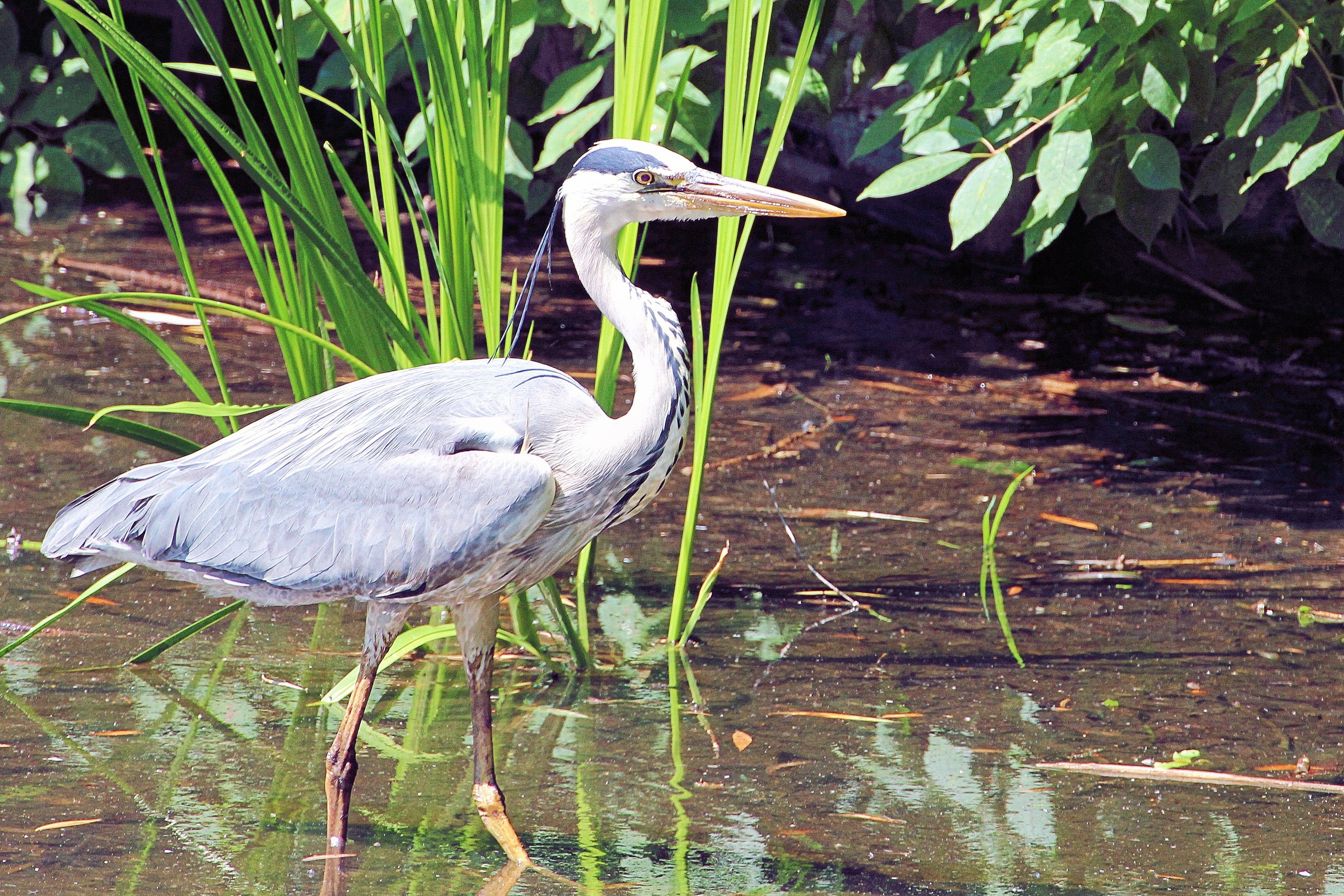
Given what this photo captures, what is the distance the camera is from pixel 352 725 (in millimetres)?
3068

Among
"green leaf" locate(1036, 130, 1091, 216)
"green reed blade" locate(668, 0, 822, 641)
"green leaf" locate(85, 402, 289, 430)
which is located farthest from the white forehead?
"green leaf" locate(1036, 130, 1091, 216)

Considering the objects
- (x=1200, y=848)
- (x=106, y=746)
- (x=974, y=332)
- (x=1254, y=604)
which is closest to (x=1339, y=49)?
(x=1254, y=604)

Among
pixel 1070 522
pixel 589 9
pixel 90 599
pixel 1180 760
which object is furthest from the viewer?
pixel 1070 522

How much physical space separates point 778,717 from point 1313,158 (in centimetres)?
219

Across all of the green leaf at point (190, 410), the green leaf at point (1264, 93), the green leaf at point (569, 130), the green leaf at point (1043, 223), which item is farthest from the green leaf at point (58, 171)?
the green leaf at point (1264, 93)

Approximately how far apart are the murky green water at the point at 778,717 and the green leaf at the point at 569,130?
1254 mm

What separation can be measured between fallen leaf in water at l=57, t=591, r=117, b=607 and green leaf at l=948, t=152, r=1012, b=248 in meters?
2.61

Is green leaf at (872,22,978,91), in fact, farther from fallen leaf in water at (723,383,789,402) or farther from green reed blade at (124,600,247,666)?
green reed blade at (124,600,247,666)

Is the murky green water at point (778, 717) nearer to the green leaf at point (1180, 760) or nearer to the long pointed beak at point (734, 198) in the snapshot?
the green leaf at point (1180, 760)

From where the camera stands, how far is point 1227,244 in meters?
8.16

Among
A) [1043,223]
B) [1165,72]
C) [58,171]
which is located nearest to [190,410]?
[1043,223]

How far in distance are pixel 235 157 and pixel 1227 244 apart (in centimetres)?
655

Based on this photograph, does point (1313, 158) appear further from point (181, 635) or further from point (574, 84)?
point (181, 635)

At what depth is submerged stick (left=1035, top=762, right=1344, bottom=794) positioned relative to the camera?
10.9ft
